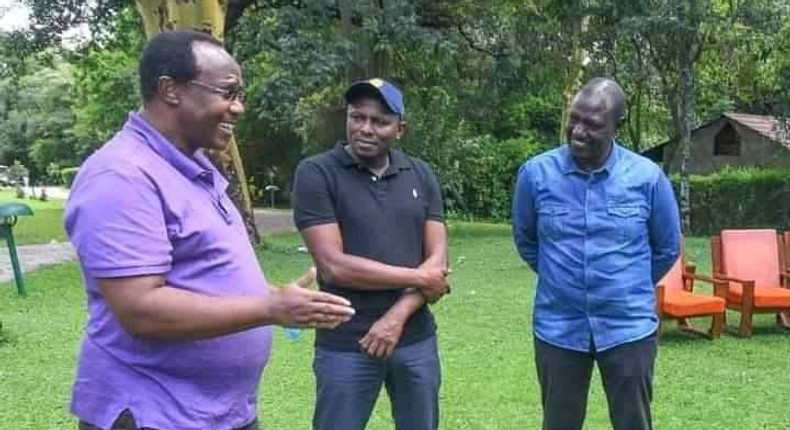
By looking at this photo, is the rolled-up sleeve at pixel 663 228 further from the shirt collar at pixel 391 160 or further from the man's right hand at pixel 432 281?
the shirt collar at pixel 391 160

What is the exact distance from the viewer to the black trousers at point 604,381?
3.54 meters

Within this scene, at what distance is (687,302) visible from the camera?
25.9ft

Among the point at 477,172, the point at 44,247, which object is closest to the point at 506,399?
the point at 44,247

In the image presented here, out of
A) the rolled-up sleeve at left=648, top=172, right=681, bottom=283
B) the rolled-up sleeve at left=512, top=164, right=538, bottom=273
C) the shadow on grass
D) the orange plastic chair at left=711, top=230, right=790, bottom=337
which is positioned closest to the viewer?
the rolled-up sleeve at left=648, top=172, right=681, bottom=283

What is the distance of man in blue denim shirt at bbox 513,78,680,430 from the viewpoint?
3529 mm

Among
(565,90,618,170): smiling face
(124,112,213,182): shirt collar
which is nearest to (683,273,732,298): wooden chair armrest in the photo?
(565,90,618,170): smiling face

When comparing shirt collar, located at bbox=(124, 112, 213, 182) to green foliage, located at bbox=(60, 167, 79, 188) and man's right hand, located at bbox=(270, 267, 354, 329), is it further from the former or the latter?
man's right hand, located at bbox=(270, 267, 354, 329)

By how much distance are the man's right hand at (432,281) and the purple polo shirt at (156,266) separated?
43.8 inches

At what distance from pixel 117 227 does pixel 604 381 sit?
2.29m

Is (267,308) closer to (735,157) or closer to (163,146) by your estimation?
(163,146)

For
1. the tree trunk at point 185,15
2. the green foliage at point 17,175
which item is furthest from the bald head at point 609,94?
the green foliage at point 17,175

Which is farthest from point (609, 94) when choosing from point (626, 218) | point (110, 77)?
point (110, 77)

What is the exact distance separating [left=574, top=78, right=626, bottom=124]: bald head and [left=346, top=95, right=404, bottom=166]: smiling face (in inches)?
29.8

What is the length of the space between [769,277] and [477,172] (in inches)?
670
